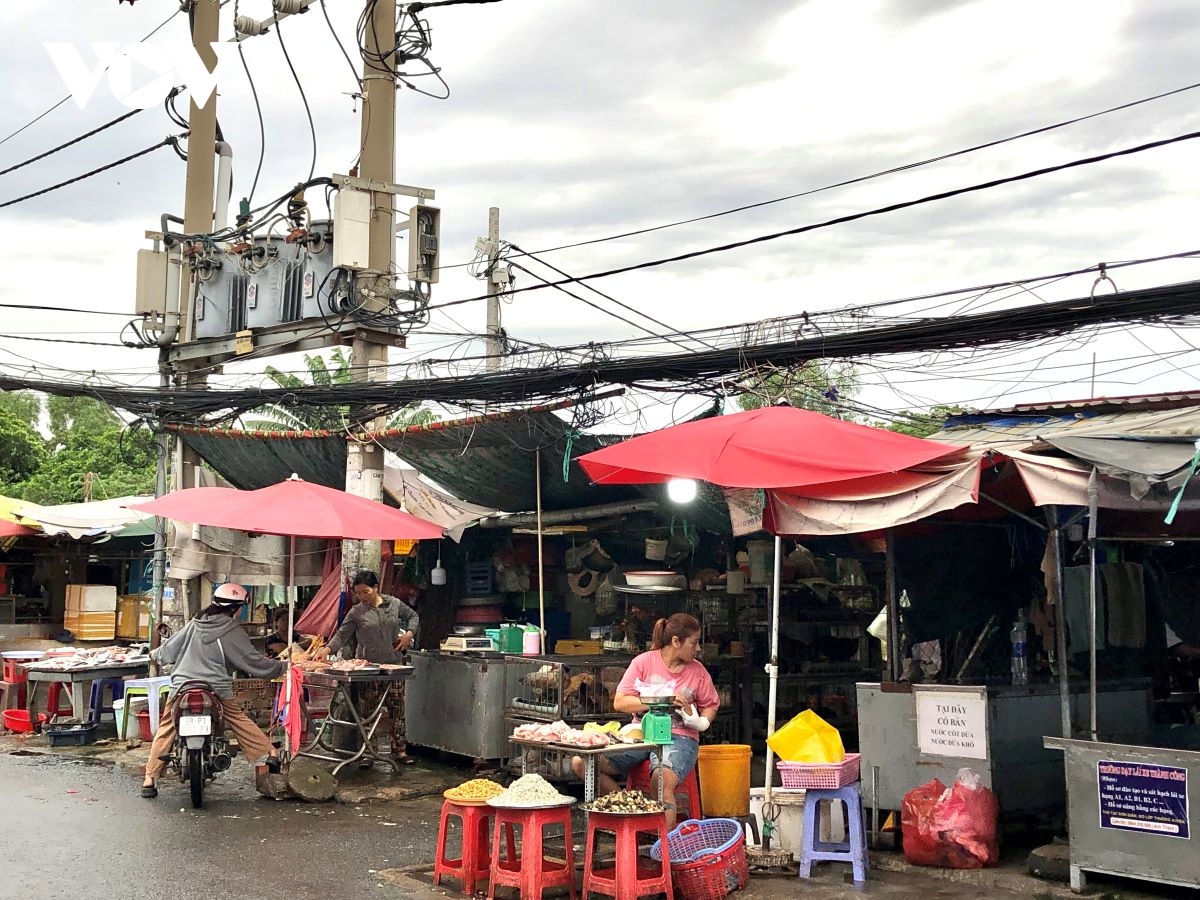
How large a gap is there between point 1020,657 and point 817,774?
8.06 feet

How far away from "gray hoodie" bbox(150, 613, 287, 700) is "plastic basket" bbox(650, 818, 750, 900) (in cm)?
464

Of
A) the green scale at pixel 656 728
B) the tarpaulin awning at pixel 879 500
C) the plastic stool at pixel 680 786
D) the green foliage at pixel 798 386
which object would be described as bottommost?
the plastic stool at pixel 680 786

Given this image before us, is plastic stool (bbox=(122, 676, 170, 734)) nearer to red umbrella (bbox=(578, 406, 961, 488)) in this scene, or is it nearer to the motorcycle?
the motorcycle

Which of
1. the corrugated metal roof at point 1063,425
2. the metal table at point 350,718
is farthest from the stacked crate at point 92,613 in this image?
the corrugated metal roof at point 1063,425

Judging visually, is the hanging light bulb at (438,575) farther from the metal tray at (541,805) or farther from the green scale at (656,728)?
the metal tray at (541,805)

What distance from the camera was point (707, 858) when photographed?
7.04 metres

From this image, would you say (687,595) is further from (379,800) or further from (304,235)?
(304,235)

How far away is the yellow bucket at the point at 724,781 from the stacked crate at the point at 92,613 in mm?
14809

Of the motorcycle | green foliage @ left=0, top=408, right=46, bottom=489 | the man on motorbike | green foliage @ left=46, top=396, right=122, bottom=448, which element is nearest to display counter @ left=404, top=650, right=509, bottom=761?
the man on motorbike

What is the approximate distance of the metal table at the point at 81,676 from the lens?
1391 centimetres

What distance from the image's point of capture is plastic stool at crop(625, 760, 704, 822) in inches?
309

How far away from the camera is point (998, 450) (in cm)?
775

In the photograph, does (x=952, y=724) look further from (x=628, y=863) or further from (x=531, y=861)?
(x=531, y=861)

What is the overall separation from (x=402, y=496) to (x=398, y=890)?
7.86m
